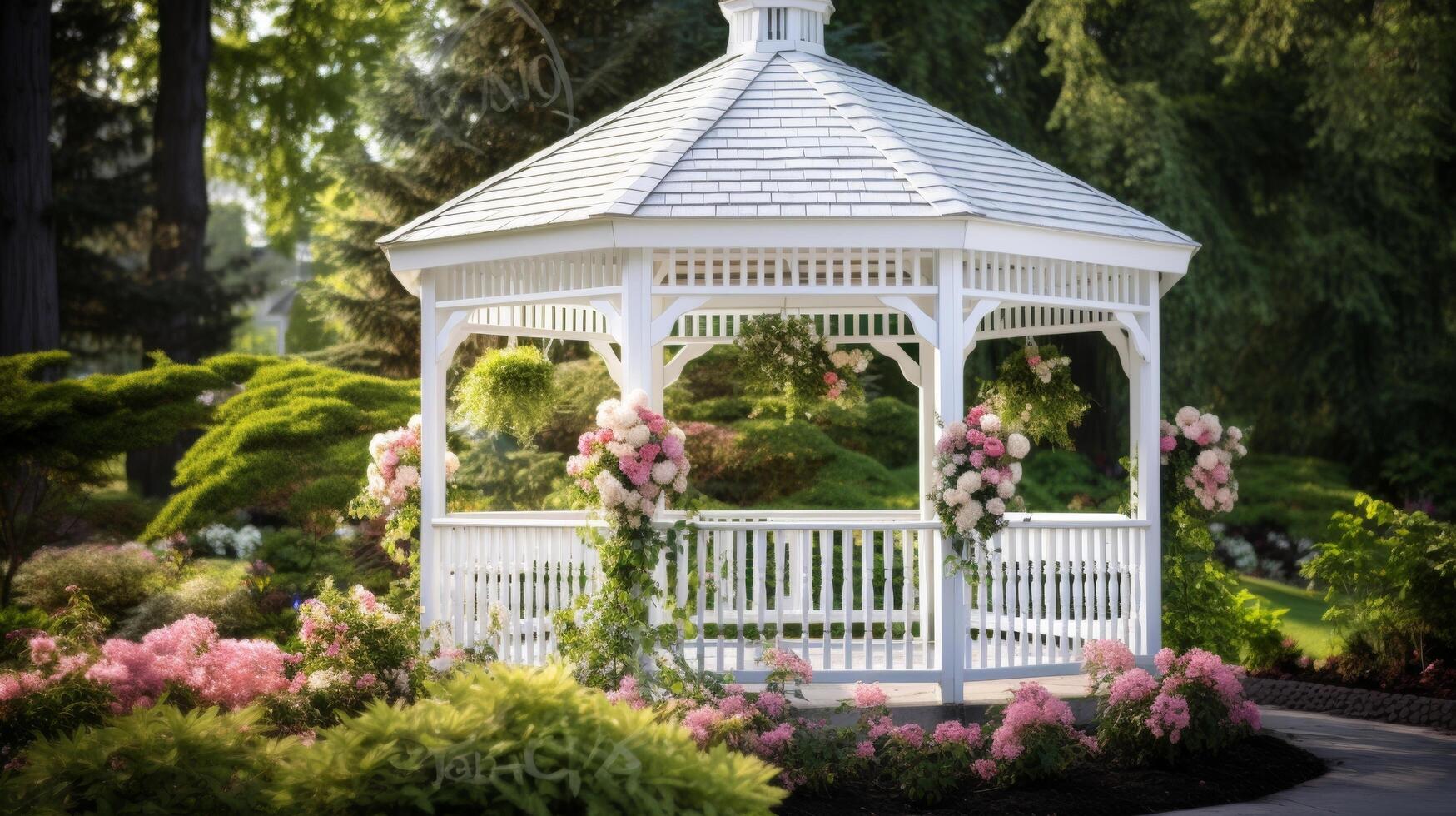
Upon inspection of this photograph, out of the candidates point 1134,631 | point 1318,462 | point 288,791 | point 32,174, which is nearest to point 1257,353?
point 1318,462

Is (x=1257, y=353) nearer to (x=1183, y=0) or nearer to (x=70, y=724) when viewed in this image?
A: (x=1183, y=0)

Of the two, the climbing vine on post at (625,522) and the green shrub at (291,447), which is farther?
the green shrub at (291,447)

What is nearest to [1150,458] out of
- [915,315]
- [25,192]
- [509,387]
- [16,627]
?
[915,315]

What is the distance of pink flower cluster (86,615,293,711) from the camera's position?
772 cm

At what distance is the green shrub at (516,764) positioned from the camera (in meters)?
4.21

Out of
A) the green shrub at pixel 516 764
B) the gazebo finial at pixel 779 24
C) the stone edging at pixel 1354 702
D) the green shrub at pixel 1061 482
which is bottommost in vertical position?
the stone edging at pixel 1354 702

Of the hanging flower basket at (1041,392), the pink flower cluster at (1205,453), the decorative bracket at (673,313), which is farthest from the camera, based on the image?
the hanging flower basket at (1041,392)

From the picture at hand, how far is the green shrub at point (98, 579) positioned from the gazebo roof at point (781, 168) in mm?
4575

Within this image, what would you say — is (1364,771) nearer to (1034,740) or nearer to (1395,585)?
(1034,740)

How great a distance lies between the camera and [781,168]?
8.90m

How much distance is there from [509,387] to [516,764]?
6435 mm

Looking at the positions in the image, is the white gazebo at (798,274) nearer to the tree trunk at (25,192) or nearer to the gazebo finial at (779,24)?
the gazebo finial at (779,24)

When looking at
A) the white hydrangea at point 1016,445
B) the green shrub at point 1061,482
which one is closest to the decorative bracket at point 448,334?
the white hydrangea at point 1016,445

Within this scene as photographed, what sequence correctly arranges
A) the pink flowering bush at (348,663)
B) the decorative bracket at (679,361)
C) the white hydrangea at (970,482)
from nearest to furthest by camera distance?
1. the pink flowering bush at (348,663)
2. the white hydrangea at (970,482)
3. the decorative bracket at (679,361)
